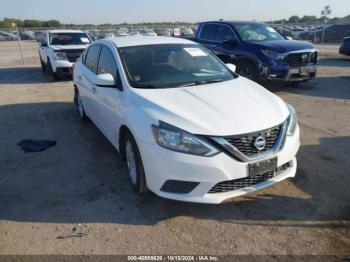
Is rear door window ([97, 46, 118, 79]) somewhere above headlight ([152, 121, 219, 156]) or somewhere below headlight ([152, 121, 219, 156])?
above

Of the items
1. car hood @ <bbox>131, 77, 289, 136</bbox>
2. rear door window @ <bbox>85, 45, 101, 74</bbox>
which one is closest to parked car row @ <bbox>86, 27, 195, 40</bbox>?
rear door window @ <bbox>85, 45, 101, 74</bbox>

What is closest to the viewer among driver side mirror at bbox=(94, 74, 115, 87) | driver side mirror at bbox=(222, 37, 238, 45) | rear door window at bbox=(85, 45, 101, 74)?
driver side mirror at bbox=(94, 74, 115, 87)

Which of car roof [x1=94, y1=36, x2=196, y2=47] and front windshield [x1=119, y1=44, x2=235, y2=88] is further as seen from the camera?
car roof [x1=94, y1=36, x2=196, y2=47]

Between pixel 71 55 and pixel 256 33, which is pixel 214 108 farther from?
pixel 71 55

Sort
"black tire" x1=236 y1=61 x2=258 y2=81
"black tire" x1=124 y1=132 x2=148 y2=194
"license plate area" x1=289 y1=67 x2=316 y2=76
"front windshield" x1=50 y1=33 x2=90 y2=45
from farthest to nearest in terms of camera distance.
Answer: "front windshield" x1=50 y1=33 x2=90 y2=45 < "black tire" x1=236 y1=61 x2=258 y2=81 < "license plate area" x1=289 y1=67 x2=316 y2=76 < "black tire" x1=124 y1=132 x2=148 y2=194

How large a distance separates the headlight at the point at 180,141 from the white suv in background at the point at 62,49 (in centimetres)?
908

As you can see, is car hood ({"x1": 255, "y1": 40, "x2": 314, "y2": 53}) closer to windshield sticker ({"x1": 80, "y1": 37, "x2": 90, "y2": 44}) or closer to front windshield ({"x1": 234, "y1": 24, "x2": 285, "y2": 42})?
front windshield ({"x1": 234, "y1": 24, "x2": 285, "y2": 42})

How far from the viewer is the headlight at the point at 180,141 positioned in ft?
9.53

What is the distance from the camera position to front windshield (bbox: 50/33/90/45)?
1214 centimetres

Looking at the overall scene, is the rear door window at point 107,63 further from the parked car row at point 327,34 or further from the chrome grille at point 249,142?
the parked car row at point 327,34

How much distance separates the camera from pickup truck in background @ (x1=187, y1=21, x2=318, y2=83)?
27.3ft

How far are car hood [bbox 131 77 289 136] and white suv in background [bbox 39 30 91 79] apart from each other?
834 centimetres

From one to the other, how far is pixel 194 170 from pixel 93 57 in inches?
130

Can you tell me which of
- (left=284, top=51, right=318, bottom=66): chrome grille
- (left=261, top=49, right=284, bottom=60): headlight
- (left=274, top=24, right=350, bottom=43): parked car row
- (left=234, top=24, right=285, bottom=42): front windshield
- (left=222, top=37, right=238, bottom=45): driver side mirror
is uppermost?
(left=234, top=24, right=285, bottom=42): front windshield
